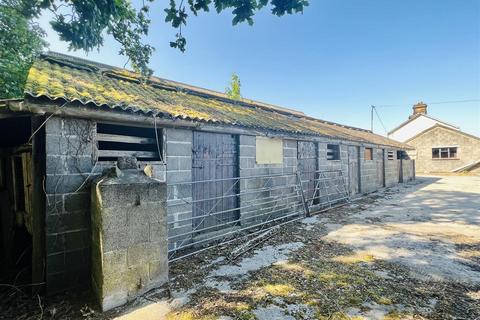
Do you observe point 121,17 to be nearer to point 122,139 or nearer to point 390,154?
point 122,139

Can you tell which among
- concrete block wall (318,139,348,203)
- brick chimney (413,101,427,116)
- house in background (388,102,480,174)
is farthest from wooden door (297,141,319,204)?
brick chimney (413,101,427,116)

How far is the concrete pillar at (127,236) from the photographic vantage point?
324 centimetres

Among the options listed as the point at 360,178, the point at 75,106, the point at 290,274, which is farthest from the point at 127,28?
the point at 360,178

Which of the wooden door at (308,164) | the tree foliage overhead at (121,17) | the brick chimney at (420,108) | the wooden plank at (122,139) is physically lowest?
the wooden door at (308,164)

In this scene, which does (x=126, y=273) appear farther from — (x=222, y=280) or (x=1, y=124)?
(x=1, y=124)

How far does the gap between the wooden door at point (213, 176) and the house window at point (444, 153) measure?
29902mm

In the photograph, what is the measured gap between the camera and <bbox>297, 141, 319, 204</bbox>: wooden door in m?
8.99

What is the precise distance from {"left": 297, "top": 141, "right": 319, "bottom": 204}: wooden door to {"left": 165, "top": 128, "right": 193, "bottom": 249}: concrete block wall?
471 cm

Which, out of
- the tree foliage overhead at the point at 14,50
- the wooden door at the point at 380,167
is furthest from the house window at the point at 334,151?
the tree foliage overhead at the point at 14,50

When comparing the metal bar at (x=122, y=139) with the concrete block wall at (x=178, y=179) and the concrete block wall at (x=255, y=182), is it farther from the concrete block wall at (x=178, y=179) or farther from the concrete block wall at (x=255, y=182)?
the concrete block wall at (x=255, y=182)

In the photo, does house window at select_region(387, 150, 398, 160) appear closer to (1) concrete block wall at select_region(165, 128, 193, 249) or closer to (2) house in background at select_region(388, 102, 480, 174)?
(2) house in background at select_region(388, 102, 480, 174)

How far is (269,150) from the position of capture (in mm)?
7676

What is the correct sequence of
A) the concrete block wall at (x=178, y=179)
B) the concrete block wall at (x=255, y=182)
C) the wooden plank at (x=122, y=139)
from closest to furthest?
the wooden plank at (x=122, y=139) < the concrete block wall at (x=178, y=179) < the concrete block wall at (x=255, y=182)

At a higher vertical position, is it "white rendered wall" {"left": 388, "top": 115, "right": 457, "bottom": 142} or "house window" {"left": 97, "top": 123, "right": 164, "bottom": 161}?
"white rendered wall" {"left": 388, "top": 115, "right": 457, "bottom": 142}
